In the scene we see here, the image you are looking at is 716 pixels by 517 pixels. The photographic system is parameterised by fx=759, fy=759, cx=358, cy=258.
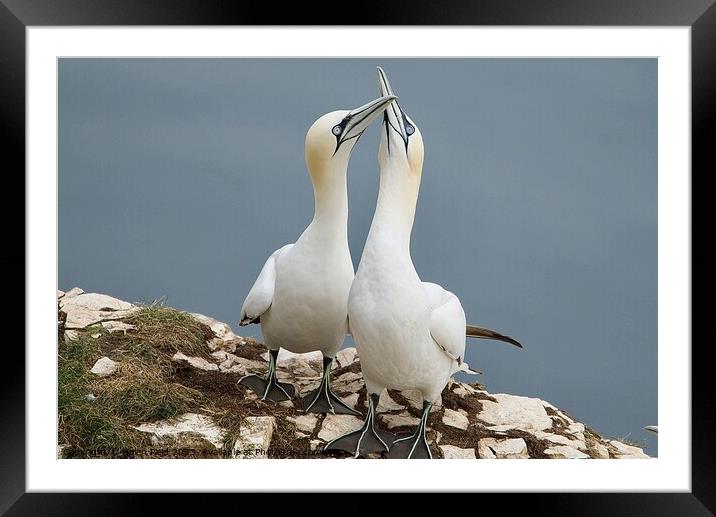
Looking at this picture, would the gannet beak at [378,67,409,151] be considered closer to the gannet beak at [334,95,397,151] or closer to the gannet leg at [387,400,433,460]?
the gannet beak at [334,95,397,151]

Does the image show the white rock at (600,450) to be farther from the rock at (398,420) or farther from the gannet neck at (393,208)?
the gannet neck at (393,208)

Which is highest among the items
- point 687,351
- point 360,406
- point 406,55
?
point 406,55

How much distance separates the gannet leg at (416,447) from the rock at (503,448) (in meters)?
0.36

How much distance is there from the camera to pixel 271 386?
460cm

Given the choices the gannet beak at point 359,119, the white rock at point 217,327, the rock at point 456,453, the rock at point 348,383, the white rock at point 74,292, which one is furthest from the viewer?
the white rock at point 74,292

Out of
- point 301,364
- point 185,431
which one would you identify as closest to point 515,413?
point 301,364

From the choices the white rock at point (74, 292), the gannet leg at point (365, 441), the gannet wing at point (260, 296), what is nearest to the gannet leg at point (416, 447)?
the gannet leg at point (365, 441)

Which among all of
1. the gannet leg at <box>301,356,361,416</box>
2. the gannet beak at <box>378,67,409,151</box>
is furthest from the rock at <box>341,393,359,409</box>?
the gannet beak at <box>378,67,409,151</box>

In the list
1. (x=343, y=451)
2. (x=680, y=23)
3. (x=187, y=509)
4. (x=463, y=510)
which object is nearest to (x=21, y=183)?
(x=187, y=509)

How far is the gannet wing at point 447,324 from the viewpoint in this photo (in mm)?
3734

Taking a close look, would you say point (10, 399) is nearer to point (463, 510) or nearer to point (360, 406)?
point (360, 406)

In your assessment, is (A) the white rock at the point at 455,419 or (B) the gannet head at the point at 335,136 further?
(A) the white rock at the point at 455,419

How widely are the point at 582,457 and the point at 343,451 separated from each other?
4.44ft

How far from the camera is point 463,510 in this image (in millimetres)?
3721
